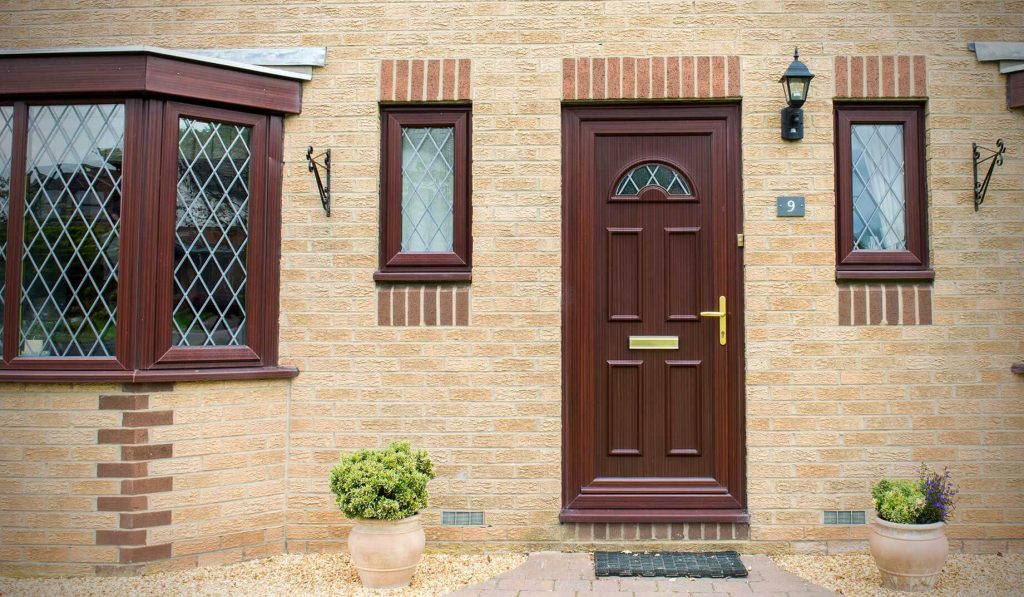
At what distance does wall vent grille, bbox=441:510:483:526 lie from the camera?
465 centimetres

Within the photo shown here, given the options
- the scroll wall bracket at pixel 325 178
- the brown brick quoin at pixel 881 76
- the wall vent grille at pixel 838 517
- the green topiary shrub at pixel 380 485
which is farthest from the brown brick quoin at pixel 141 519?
the brown brick quoin at pixel 881 76

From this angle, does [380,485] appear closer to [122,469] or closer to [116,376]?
[122,469]

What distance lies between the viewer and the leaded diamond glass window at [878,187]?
472 centimetres

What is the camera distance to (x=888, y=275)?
4613mm

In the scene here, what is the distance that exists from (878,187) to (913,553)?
7.22ft

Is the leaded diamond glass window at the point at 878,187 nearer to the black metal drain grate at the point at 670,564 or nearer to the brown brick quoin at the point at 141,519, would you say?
the black metal drain grate at the point at 670,564

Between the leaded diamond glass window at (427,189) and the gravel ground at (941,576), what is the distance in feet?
9.39

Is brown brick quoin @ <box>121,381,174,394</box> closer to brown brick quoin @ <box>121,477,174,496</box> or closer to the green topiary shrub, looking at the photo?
brown brick quoin @ <box>121,477,174,496</box>

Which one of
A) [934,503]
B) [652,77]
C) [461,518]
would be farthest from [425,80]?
[934,503]

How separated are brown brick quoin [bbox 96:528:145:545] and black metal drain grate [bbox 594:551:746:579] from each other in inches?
102

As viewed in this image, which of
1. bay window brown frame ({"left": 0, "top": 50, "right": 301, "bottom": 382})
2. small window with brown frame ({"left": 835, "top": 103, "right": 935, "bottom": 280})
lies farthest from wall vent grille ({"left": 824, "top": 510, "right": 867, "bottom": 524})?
bay window brown frame ({"left": 0, "top": 50, "right": 301, "bottom": 382})

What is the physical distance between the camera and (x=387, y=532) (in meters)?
4.02

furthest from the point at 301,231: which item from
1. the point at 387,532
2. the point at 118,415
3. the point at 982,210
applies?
the point at 982,210

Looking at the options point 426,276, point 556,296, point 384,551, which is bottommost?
point 384,551
